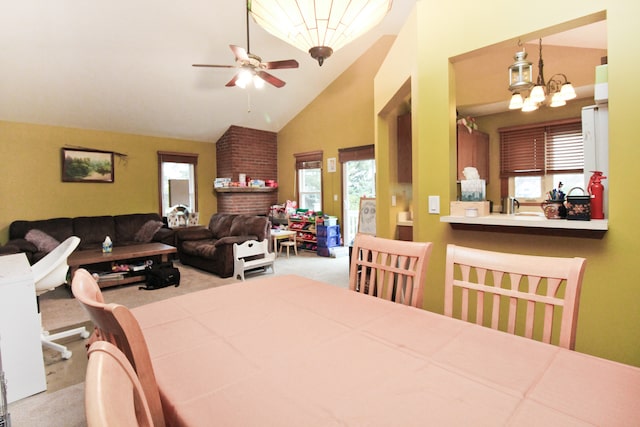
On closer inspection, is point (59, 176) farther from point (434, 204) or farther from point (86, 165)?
point (434, 204)

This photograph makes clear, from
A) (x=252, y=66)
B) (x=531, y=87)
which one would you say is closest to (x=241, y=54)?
(x=252, y=66)

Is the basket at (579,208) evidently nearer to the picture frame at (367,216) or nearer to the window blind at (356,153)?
the picture frame at (367,216)

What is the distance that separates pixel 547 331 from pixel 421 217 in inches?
51.7

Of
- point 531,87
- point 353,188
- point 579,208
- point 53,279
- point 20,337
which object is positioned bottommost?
point 20,337

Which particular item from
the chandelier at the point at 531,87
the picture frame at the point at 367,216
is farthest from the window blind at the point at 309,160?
the chandelier at the point at 531,87

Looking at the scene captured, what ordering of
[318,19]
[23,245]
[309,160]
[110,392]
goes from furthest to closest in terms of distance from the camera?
[309,160] < [23,245] < [318,19] < [110,392]

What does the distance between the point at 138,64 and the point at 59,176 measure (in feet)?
7.92

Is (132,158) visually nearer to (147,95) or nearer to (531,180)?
(147,95)

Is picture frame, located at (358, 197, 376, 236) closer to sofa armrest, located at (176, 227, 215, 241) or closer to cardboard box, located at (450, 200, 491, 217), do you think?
sofa armrest, located at (176, 227, 215, 241)

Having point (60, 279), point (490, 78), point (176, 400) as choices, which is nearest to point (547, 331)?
point (176, 400)

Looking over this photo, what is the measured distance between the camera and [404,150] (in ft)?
15.5

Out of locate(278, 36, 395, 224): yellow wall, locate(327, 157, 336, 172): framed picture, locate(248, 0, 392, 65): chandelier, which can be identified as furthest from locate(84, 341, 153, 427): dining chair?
locate(327, 157, 336, 172): framed picture

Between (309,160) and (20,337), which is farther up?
(309,160)

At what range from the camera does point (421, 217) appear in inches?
93.9
